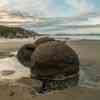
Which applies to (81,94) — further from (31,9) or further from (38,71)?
(31,9)

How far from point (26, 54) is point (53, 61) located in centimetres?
86

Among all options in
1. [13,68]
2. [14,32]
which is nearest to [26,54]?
[13,68]

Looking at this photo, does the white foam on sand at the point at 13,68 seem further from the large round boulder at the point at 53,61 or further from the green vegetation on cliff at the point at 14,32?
the large round boulder at the point at 53,61

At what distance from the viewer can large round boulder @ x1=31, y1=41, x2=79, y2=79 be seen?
2238 mm

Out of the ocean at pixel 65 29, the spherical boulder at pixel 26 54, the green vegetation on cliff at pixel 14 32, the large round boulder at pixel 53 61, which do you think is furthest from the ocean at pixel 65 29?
the large round boulder at pixel 53 61

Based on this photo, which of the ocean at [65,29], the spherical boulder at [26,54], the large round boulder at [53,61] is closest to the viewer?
the large round boulder at [53,61]

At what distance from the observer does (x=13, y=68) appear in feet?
11.3

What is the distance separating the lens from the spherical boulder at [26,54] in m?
2.98

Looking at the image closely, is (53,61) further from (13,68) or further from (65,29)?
(65,29)

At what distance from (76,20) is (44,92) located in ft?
5.77

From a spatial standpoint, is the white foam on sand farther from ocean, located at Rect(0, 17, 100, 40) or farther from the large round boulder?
the large round boulder

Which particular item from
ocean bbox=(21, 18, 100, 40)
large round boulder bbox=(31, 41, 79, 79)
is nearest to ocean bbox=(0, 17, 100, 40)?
ocean bbox=(21, 18, 100, 40)

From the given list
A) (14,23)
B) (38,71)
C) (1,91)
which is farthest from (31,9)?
(1,91)

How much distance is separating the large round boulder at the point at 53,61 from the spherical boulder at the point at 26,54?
63 centimetres
